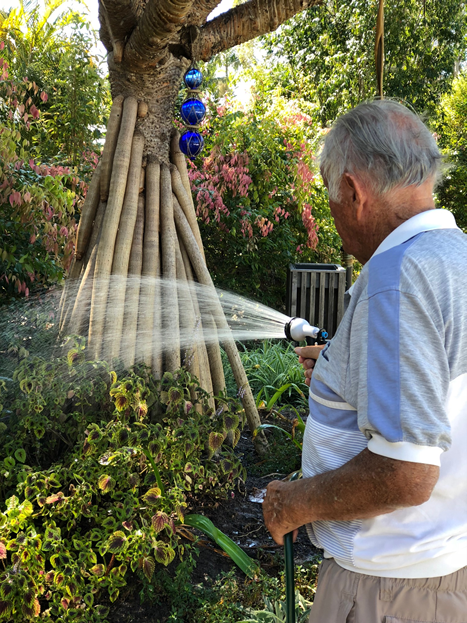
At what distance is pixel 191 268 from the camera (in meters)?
3.56

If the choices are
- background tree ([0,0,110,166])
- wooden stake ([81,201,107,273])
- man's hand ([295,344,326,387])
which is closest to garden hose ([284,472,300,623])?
man's hand ([295,344,326,387])

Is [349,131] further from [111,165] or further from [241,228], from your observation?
[241,228]

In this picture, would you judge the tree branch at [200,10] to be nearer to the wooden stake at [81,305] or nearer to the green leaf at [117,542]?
the wooden stake at [81,305]

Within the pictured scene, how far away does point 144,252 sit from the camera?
10.9ft

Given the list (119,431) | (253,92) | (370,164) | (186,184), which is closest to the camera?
(370,164)

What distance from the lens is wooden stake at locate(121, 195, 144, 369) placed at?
119 inches

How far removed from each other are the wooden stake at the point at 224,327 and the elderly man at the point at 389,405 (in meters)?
2.03

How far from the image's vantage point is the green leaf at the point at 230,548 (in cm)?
226

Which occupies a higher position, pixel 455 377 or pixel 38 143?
pixel 38 143

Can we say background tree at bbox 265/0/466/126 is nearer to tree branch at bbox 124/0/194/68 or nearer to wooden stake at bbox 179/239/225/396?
tree branch at bbox 124/0/194/68

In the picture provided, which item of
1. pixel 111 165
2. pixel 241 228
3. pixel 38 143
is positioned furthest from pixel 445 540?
pixel 38 143

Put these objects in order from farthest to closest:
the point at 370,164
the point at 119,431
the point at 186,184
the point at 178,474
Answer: the point at 186,184, the point at 178,474, the point at 119,431, the point at 370,164

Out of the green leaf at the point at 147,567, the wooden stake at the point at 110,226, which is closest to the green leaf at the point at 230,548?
the green leaf at the point at 147,567

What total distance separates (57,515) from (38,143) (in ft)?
15.5
